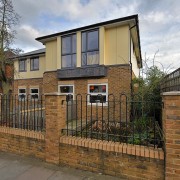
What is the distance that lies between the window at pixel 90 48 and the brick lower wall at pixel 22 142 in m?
7.16

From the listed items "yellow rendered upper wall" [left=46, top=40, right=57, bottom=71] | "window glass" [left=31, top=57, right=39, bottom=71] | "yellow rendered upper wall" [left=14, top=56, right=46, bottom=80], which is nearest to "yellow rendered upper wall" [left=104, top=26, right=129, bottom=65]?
"yellow rendered upper wall" [left=46, top=40, right=57, bottom=71]

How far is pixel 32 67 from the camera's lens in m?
16.5

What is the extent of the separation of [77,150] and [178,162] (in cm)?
192

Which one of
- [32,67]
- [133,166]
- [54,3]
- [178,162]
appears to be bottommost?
[133,166]

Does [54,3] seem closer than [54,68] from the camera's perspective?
Yes

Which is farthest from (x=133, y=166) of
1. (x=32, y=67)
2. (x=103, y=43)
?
(x=32, y=67)

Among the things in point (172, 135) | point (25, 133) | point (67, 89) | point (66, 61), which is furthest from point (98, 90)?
point (172, 135)

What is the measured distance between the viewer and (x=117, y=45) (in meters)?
10.0

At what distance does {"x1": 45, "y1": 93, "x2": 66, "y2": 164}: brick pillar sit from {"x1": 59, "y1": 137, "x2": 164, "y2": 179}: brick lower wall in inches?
5.7

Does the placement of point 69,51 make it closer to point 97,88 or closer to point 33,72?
point 97,88

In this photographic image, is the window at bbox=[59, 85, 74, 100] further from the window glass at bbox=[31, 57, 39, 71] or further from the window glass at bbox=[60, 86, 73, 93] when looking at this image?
the window glass at bbox=[31, 57, 39, 71]

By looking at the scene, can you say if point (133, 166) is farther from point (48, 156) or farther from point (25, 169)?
point (25, 169)

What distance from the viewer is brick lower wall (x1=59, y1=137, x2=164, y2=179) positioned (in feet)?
9.55

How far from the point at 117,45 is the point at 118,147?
7.92 m
